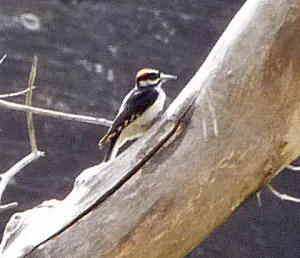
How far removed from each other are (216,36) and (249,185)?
1.23m

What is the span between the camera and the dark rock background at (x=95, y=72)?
2424 mm

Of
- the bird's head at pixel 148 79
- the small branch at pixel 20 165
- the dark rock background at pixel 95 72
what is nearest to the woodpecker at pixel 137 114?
the bird's head at pixel 148 79

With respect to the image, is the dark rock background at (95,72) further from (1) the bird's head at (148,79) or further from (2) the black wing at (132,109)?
(2) the black wing at (132,109)

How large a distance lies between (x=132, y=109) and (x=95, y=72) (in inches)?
41.0

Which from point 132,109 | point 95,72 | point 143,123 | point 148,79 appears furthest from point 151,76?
point 95,72

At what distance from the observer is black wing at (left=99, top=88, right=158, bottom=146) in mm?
1474

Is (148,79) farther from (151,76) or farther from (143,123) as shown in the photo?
(143,123)

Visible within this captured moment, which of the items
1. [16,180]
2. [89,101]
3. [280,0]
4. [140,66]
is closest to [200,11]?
[140,66]

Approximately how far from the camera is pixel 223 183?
1229 mm

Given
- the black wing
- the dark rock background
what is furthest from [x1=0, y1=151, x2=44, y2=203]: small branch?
the dark rock background

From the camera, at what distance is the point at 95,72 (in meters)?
2.51

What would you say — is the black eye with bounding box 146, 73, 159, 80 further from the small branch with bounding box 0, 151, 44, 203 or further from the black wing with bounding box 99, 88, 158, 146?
the small branch with bounding box 0, 151, 44, 203

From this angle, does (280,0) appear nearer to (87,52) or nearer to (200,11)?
(200,11)

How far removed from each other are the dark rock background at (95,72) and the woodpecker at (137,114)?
0.83 metres
